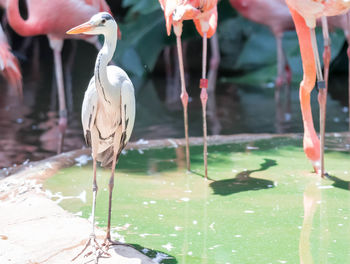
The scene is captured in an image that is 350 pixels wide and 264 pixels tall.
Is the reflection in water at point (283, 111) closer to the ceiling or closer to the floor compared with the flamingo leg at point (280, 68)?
closer to the floor

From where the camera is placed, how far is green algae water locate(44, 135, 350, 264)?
110 inches

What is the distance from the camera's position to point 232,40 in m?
11.8

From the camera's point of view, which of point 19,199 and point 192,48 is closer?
point 19,199

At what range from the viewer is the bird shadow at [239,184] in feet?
12.2

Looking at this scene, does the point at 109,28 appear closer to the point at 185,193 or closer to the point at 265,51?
the point at 185,193

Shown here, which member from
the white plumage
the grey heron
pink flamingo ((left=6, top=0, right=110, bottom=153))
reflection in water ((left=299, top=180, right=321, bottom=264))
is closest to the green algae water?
reflection in water ((left=299, top=180, right=321, bottom=264))

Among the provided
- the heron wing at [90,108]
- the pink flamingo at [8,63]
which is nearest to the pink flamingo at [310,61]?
the heron wing at [90,108]

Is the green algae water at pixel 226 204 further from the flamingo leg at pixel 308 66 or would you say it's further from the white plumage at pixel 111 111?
the white plumage at pixel 111 111

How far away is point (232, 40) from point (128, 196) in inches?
336

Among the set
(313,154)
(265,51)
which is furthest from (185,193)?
(265,51)

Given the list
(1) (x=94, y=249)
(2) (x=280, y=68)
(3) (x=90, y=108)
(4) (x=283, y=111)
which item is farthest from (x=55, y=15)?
(2) (x=280, y=68)

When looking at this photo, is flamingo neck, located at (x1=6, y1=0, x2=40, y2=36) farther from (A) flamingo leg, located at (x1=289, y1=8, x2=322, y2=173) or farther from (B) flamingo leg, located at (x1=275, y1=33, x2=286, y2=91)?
(B) flamingo leg, located at (x1=275, y1=33, x2=286, y2=91)

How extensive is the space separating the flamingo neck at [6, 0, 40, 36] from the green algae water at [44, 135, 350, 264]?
62.9 inches

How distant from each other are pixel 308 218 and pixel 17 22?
10.9 feet
